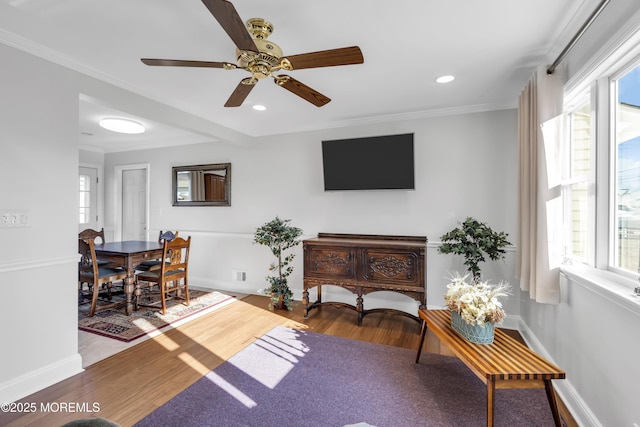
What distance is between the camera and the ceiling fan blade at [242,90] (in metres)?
2.01

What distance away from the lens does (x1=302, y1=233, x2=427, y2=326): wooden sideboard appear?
9.99 ft

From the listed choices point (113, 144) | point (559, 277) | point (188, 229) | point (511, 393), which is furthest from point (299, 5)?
point (113, 144)

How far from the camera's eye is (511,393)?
208 centimetres

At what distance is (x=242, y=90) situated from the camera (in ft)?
7.08

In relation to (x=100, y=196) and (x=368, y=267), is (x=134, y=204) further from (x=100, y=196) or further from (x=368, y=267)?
(x=368, y=267)

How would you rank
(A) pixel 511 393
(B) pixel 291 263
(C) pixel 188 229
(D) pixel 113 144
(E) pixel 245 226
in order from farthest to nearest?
(D) pixel 113 144 < (C) pixel 188 229 < (E) pixel 245 226 < (B) pixel 291 263 < (A) pixel 511 393

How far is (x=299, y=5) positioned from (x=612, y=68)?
6.07 ft

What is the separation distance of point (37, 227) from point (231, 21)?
211 centimetres

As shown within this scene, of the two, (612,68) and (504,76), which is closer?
(612,68)

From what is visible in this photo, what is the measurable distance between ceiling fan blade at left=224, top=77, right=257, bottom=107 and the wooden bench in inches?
87.0

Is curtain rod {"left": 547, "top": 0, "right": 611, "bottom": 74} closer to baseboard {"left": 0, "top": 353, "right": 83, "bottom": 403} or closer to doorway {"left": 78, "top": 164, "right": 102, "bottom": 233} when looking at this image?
baseboard {"left": 0, "top": 353, "right": 83, "bottom": 403}

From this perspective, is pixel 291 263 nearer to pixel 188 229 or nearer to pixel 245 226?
pixel 245 226

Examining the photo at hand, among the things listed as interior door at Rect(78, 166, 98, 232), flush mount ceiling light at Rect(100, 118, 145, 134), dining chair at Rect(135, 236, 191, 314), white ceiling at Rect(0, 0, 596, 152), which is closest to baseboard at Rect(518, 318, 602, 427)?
white ceiling at Rect(0, 0, 596, 152)

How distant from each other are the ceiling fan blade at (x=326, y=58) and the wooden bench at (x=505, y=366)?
1.85 metres
